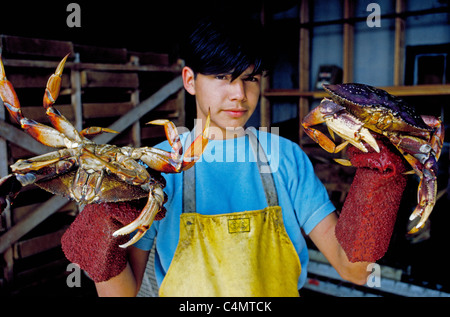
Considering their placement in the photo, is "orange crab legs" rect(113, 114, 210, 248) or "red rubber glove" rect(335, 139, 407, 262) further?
"red rubber glove" rect(335, 139, 407, 262)

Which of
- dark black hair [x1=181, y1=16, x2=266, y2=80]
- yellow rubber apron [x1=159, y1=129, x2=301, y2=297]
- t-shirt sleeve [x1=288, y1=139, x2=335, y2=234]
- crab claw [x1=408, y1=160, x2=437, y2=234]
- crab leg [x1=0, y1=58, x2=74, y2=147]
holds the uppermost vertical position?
dark black hair [x1=181, y1=16, x2=266, y2=80]

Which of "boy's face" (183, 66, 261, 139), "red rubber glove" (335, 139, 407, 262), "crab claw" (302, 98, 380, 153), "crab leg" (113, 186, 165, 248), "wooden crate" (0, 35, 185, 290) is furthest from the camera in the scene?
"wooden crate" (0, 35, 185, 290)

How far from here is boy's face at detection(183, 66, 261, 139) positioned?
6.42 ft

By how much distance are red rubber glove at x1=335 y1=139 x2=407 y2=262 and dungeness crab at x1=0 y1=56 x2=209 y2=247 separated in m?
0.74

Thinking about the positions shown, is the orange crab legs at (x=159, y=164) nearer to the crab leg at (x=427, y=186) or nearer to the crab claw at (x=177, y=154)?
the crab claw at (x=177, y=154)

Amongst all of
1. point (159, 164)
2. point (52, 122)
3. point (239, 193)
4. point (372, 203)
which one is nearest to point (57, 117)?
point (52, 122)

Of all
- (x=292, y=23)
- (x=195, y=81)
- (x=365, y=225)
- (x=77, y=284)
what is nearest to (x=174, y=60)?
(x=292, y=23)

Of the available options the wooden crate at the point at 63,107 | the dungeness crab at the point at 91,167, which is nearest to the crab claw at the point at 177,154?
the dungeness crab at the point at 91,167

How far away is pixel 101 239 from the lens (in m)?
1.71

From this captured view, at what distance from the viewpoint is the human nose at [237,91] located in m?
1.93

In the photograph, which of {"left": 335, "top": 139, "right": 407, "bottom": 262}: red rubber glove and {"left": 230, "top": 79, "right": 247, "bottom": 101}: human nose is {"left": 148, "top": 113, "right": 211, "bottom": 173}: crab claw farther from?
{"left": 335, "top": 139, "right": 407, "bottom": 262}: red rubber glove

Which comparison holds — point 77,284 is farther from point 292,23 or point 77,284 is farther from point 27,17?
point 292,23

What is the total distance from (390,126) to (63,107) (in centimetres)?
303

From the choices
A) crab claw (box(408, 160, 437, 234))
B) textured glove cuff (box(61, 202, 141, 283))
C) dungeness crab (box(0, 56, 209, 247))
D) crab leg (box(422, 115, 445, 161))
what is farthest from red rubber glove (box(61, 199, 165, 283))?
crab leg (box(422, 115, 445, 161))
